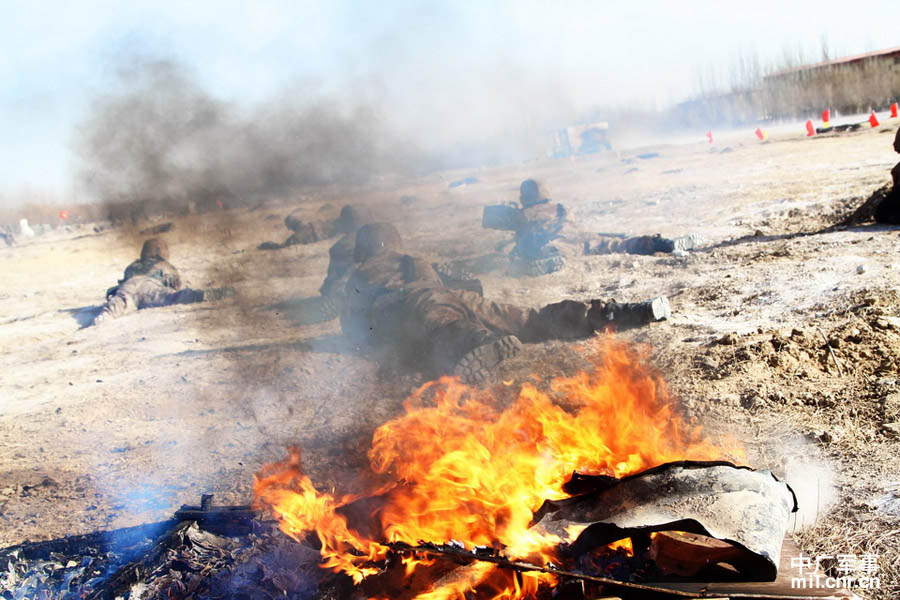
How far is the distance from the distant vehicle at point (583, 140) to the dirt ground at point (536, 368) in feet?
71.4

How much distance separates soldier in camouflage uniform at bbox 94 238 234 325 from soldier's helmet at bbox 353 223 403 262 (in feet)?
17.0

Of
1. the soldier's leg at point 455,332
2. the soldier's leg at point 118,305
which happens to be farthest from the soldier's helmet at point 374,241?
the soldier's leg at point 118,305

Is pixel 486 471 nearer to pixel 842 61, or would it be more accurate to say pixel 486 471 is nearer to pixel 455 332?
pixel 455 332

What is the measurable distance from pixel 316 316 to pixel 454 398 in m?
5.57

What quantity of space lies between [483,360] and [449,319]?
3.00 ft

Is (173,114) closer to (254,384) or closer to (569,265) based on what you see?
(254,384)

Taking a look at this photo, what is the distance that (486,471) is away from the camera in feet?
13.7

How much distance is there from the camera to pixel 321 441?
6191 millimetres

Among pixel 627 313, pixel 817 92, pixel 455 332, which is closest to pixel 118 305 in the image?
pixel 455 332

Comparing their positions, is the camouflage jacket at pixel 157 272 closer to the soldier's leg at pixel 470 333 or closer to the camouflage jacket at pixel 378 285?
the camouflage jacket at pixel 378 285

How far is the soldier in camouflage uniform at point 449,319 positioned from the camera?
285 inches

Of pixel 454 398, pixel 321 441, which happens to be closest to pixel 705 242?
pixel 454 398

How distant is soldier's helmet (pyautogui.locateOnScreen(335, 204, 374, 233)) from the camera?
57.5 ft

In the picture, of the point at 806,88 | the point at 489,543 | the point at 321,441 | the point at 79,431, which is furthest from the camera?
the point at 806,88
